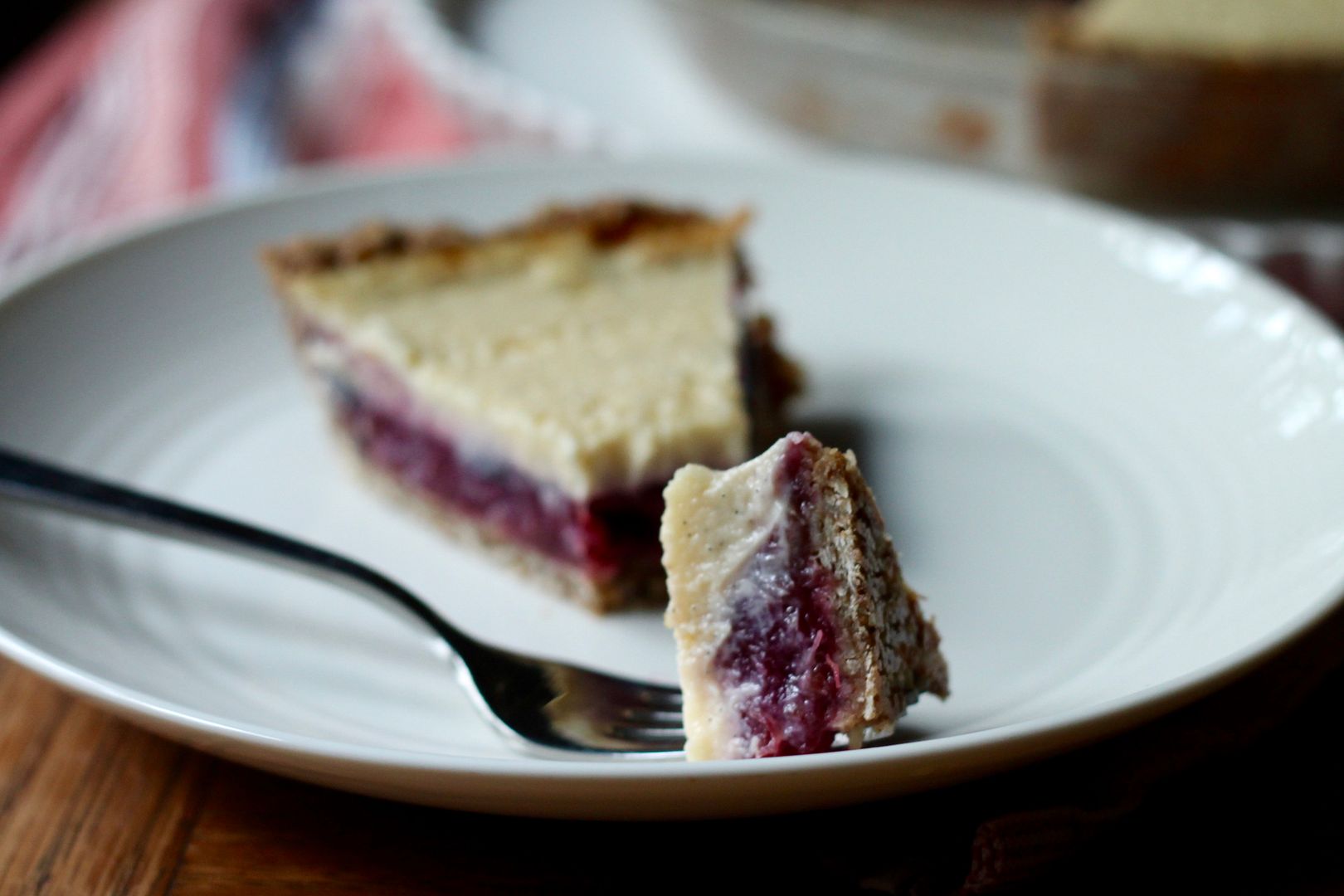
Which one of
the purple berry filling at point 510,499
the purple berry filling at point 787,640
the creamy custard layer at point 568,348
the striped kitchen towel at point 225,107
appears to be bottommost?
A: the striped kitchen towel at point 225,107

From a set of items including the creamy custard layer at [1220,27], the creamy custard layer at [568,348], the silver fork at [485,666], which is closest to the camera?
the silver fork at [485,666]

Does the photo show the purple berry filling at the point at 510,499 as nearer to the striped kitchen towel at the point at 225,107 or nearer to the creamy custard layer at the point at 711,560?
the creamy custard layer at the point at 711,560

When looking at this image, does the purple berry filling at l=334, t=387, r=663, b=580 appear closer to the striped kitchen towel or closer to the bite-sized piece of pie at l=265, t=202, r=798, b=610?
the bite-sized piece of pie at l=265, t=202, r=798, b=610

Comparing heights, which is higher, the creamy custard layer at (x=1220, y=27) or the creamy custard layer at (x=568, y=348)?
the creamy custard layer at (x=1220, y=27)

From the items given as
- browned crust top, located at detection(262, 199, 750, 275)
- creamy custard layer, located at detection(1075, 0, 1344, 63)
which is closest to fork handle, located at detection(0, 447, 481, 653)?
browned crust top, located at detection(262, 199, 750, 275)

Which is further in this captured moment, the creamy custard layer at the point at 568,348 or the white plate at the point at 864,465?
the creamy custard layer at the point at 568,348

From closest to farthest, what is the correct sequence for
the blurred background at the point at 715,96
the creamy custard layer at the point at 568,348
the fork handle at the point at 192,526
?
1. the fork handle at the point at 192,526
2. the creamy custard layer at the point at 568,348
3. the blurred background at the point at 715,96

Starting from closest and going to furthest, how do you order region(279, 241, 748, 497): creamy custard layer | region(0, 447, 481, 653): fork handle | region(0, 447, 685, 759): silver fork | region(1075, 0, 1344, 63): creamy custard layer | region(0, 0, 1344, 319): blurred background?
region(0, 447, 685, 759): silver fork < region(0, 447, 481, 653): fork handle < region(279, 241, 748, 497): creamy custard layer < region(0, 0, 1344, 319): blurred background < region(1075, 0, 1344, 63): creamy custard layer

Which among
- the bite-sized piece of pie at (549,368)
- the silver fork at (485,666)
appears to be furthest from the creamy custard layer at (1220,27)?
the silver fork at (485,666)
